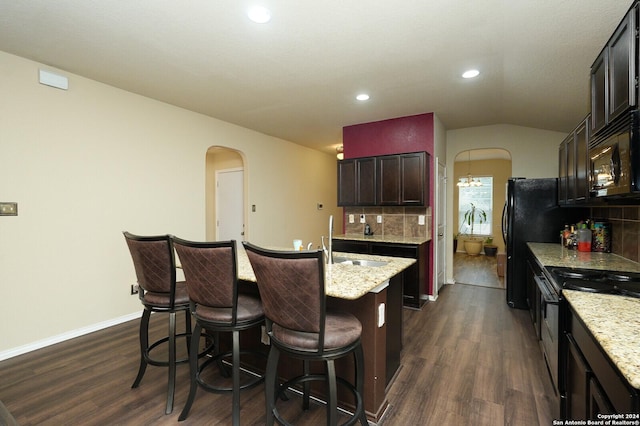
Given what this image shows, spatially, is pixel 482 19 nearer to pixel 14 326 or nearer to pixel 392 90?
pixel 392 90

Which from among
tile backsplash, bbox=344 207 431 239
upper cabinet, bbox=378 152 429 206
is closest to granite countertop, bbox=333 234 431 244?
tile backsplash, bbox=344 207 431 239

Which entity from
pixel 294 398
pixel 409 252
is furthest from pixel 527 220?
pixel 294 398

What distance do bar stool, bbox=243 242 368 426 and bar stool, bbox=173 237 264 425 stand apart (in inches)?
9.6

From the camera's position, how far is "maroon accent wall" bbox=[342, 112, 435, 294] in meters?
4.38

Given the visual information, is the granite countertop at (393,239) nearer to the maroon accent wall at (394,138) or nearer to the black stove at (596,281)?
the maroon accent wall at (394,138)

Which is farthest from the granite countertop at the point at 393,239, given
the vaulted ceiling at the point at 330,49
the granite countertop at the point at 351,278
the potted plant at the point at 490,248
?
the potted plant at the point at 490,248

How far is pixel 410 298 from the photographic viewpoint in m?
3.96

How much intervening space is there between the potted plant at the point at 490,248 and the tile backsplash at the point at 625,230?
5312 mm

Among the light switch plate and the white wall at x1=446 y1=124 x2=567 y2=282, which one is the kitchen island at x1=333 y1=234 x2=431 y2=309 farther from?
the light switch plate

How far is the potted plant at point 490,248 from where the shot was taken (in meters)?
8.20

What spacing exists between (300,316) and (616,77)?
2.06 meters

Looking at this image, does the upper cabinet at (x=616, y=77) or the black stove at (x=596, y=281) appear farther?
the black stove at (x=596, y=281)

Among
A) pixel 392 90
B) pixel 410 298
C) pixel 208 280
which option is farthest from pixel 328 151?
pixel 208 280

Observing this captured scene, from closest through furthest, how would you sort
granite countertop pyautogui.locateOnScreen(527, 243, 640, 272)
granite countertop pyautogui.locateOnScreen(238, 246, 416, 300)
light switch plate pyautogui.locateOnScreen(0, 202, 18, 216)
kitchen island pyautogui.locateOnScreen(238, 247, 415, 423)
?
granite countertop pyautogui.locateOnScreen(238, 246, 416, 300) → kitchen island pyautogui.locateOnScreen(238, 247, 415, 423) → granite countertop pyautogui.locateOnScreen(527, 243, 640, 272) → light switch plate pyautogui.locateOnScreen(0, 202, 18, 216)
